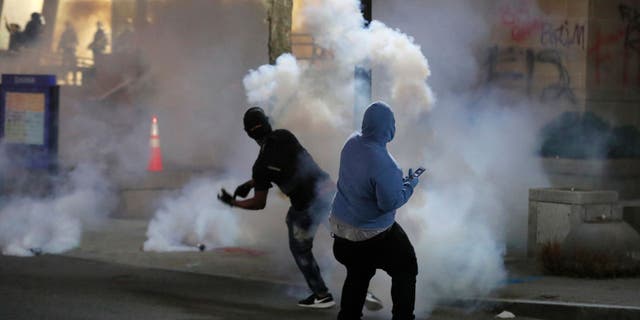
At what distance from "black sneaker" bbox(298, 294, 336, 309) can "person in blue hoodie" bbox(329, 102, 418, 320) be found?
1828 mm

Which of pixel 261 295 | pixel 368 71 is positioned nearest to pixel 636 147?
pixel 368 71

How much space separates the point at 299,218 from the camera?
857cm

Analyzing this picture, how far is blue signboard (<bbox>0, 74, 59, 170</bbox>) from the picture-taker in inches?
543

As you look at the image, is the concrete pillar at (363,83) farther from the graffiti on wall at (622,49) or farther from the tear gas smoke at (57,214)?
the graffiti on wall at (622,49)

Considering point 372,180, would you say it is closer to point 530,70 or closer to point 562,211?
point 562,211

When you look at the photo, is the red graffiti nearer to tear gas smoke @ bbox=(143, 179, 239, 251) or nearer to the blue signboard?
tear gas smoke @ bbox=(143, 179, 239, 251)

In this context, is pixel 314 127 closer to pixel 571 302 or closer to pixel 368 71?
pixel 368 71

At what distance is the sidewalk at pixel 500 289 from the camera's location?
27.7ft

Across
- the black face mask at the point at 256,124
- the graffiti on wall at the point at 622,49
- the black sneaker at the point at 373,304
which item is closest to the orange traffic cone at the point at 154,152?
the graffiti on wall at the point at 622,49

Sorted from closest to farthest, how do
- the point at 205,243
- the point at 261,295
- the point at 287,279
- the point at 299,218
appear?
the point at 299,218
the point at 261,295
the point at 287,279
the point at 205,243

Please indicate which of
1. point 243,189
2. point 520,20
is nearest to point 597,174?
point 520,20

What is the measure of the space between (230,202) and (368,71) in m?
2.02

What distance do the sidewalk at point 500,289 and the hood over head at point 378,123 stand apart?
95.8 inches

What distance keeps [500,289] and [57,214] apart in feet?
16.5
